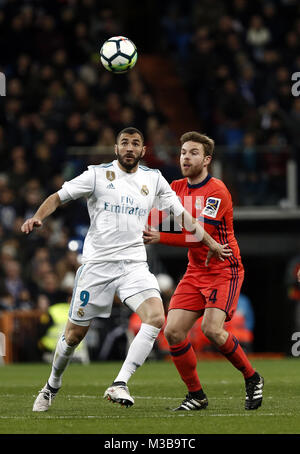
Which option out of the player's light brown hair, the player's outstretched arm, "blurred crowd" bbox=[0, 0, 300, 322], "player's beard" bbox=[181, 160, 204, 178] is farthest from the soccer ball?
"blurred crowd" bbox=[0, 0, 300, 322]

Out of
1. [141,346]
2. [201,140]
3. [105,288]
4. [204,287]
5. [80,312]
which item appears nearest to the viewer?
[141,346]

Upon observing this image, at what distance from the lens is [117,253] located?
29.5ft

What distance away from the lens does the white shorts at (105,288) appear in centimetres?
885

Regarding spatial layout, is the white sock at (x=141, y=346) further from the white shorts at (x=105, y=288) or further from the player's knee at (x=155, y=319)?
the white shorts at (x=105, y=288)

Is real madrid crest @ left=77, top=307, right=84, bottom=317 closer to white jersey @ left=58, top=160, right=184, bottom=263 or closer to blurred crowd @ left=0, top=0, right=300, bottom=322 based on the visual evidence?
white jersey @ left=58, top=160, right=184, bottom=263

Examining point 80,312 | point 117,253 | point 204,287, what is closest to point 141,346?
point 80,312

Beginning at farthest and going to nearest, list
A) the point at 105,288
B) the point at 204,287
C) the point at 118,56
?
the point at 118,56
the point at 204,287
the point at 105,288

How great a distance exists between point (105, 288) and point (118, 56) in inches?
172

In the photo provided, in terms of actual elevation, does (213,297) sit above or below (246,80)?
below

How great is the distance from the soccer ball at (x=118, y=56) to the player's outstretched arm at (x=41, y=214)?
Answer: 4.00m

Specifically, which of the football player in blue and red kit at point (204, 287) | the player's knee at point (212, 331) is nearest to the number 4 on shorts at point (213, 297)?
the football player in blue and red kit at point (204, 287)

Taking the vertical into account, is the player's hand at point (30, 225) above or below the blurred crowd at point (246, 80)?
below

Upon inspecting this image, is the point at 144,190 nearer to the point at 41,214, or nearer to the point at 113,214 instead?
the point at 113,214

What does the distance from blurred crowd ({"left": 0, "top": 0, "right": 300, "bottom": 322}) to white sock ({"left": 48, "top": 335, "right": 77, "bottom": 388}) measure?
373 inches
